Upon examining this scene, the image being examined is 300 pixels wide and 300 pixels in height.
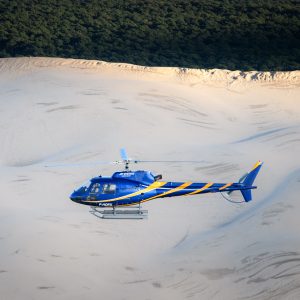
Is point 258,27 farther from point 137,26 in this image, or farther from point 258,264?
point 258,264

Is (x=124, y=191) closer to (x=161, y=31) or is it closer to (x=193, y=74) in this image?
(x=193, y=74)

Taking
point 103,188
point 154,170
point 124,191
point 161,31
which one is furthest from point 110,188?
point 161,31

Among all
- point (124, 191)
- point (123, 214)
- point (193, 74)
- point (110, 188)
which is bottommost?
point (123, 214)

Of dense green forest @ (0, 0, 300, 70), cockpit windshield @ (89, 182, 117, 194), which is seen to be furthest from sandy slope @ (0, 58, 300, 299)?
dense green forest @ (0, 0, 300, 70)

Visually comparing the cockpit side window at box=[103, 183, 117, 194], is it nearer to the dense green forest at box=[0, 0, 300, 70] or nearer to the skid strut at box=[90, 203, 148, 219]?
the skid strut at box=[90, 203, 148, 219]

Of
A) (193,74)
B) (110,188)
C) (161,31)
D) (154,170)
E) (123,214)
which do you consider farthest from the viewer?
(161,31)

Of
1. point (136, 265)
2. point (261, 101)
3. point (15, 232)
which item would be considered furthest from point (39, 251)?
point (261, 101)
